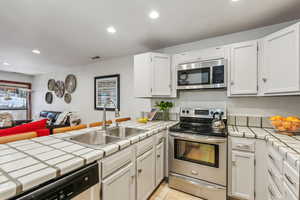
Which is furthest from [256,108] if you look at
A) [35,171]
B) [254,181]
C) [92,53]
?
[92,53]

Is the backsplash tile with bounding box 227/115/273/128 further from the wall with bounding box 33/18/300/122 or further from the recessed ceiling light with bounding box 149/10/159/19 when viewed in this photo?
the recessed ceiling light with bounding box 149/10/159/19

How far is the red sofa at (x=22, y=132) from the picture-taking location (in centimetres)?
130

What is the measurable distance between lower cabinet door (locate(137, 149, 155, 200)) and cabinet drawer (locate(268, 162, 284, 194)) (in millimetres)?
1265

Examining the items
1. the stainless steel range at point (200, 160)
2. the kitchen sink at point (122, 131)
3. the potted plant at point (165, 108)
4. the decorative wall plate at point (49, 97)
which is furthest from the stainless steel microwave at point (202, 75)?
the decorative wall plate at point (49, 97)

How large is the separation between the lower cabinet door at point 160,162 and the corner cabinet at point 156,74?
0.94 m

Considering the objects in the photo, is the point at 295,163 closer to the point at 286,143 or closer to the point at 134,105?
the point at 286,143

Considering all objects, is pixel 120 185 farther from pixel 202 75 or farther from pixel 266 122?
pixel 266 122

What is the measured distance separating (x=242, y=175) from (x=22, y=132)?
9.26 ft

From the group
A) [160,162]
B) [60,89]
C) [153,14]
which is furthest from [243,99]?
[60,89]

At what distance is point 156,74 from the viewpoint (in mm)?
2449

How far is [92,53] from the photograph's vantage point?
10.5ft

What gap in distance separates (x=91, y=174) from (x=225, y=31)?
2.62 metres

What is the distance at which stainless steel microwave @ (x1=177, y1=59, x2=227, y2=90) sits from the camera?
6.66 ft

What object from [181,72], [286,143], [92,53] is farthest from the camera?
[92,53]
